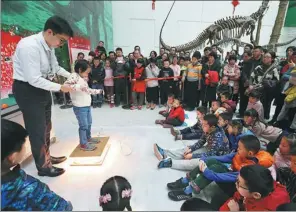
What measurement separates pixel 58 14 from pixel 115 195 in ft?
19.6

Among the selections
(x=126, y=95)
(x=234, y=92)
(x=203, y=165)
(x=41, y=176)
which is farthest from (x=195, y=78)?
(x=41, y=176)

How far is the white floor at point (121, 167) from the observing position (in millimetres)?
1674

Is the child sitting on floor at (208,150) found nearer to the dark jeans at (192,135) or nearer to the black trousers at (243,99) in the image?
the dark jeans at (192,135)

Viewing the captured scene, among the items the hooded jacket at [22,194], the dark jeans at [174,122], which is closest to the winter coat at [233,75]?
the dark jeans at [174,122]

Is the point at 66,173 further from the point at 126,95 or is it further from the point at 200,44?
the point at 200,44

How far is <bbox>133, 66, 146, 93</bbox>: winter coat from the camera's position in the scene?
457 cm

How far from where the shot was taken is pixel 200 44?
759cm

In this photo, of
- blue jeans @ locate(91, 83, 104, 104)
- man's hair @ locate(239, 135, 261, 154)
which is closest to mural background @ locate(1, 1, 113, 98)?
blue jeans @ locate(91, 83, 104, 104)

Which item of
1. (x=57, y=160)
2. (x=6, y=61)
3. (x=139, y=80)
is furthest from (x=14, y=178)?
(x=139, y=80)

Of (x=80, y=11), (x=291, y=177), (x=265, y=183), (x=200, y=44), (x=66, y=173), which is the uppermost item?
(x=80, y=11)

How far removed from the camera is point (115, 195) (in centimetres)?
101

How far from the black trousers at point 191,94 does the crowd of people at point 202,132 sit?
23 millimetres

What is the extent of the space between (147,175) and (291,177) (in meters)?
1.20

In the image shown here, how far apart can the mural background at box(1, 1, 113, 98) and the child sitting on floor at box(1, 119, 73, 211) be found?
2.74m
